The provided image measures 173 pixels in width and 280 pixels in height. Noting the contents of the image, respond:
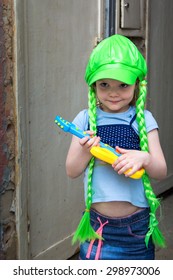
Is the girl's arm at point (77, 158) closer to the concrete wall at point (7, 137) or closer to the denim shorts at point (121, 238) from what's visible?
the denim shorts at point (121, 238)

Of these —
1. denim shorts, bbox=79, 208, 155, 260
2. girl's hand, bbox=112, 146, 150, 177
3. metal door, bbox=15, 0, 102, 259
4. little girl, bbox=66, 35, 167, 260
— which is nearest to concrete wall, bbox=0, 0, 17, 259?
metal door, bbox=15, 0, 102, 259

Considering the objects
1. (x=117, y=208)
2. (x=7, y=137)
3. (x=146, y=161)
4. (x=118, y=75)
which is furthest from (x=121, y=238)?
(x=7, y=137)

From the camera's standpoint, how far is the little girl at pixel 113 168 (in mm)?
1758

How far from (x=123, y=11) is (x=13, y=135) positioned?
1544 mm

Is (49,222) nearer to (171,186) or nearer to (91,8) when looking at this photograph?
(91,8)

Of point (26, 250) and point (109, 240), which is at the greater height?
point (109, 240)

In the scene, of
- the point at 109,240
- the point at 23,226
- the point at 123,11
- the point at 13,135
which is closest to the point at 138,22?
the point at 123,11

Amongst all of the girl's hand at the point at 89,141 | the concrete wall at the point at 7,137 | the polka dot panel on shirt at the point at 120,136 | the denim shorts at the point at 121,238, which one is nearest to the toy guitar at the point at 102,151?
the girl's hand at the point at 89,141

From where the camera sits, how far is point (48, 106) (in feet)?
9.56

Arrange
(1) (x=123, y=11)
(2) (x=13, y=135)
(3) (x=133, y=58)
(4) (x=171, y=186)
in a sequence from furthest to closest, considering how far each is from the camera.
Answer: (4) (x=171, y=186) → (1) (x=123, y=11) → (2) (x=13, y=135) → (3) (x=133, y=58)

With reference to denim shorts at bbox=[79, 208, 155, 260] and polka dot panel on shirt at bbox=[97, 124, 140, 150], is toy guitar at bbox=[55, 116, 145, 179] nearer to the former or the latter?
polka dot panel on shirt at bbox=[97, 124, 140, 150]

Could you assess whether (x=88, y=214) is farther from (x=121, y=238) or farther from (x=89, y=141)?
(x=89, y=141)

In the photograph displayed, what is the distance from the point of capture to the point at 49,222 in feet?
10.0

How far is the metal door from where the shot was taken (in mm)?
2670
